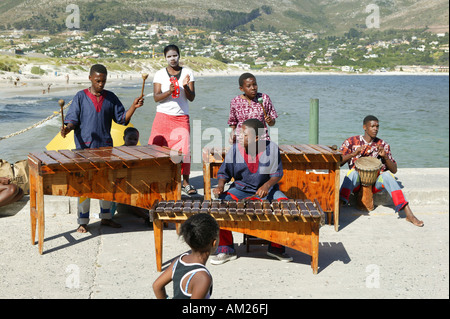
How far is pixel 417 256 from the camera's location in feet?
17.6

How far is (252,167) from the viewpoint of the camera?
538cm

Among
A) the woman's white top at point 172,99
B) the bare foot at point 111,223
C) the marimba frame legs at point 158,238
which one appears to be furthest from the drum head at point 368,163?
the bare foot at point 111,223

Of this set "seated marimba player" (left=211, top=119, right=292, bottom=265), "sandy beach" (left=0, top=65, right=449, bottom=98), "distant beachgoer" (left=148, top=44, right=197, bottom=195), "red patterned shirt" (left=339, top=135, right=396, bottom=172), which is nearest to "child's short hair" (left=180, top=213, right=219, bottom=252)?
"seated marimba player" (left=211, top=119, right=292, bottom=265)

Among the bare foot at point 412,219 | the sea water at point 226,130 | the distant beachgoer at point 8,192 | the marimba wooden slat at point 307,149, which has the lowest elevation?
the sea water at point 226,130

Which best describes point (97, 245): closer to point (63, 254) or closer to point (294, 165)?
point (63, 254)

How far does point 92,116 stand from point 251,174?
6.02ft

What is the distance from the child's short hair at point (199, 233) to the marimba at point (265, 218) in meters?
1.43

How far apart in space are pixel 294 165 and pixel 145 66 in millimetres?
73786

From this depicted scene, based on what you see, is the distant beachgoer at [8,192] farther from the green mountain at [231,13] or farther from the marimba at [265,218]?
the green mountain at [231,13]

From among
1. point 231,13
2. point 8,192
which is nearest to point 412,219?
point 8,192

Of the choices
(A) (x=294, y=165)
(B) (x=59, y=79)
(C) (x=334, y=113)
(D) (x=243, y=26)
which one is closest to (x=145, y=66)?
(B) (x=59, y=79)

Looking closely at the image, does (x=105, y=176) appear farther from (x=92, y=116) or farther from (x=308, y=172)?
(x=308, y=172)

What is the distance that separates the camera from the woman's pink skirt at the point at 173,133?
6855 millimetres

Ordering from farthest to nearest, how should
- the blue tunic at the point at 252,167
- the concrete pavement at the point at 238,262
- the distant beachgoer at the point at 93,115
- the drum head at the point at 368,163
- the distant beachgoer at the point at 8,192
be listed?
the drum head at the point at 368,163 < the distant beachgoer at the point at 8,192 < the distant beachgoer at the point at 93,115 < the blue tunic at the point at 252,167 < the concrete pavement at the point at 238,262
